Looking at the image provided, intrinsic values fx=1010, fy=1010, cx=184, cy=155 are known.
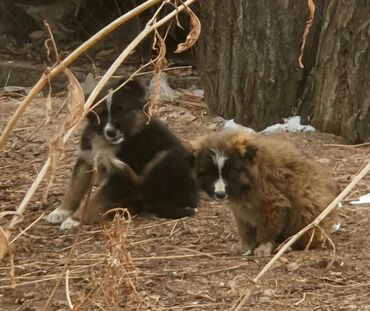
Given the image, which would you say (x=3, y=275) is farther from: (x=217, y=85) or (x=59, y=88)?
(x=59, y=88)

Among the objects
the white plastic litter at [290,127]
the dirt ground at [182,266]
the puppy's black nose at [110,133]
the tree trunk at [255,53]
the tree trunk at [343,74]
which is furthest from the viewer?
the white plastic litter at [290,127]

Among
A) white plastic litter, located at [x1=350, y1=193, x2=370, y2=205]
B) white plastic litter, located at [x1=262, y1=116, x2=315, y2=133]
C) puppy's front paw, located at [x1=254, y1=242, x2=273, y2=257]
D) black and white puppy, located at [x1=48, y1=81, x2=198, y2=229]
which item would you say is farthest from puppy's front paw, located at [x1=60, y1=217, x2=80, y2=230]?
white plastic litter, located at [x1=262, y1=116, x2=315, y2=133]

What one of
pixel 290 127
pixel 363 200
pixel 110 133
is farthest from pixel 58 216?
pixel 290 127

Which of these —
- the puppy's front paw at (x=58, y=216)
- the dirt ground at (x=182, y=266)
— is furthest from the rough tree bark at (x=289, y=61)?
the puppy's front paw at (x=58, y=216)

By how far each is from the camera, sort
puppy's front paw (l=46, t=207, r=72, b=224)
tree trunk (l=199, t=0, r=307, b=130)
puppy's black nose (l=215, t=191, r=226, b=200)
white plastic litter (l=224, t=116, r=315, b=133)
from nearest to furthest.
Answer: puppy's black nose (l=215, t=191, r=226, b=200)
puppy's front paw (l=46, t=207, r=72, b=224)
tree trunk (l=199, t=0, r=307, b=130)
white plastic litter (l=224, t=116, r=315, b=133)

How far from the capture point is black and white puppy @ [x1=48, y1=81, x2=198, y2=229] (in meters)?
6.47

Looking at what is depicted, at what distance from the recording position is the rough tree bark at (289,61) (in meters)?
7.69

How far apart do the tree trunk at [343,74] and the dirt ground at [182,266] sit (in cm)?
42

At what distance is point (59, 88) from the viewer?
10875 mm

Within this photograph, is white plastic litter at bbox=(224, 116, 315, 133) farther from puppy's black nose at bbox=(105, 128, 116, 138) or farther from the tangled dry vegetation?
puppy's black nose at bbox=(105, 128, 116, 138)

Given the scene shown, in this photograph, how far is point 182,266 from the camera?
537 centimetres

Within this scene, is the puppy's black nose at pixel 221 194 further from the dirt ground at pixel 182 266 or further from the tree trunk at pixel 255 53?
the tree trunk at pixel 255 53

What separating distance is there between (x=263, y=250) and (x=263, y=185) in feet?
1.19

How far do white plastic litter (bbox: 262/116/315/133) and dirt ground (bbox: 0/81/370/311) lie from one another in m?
0.58
